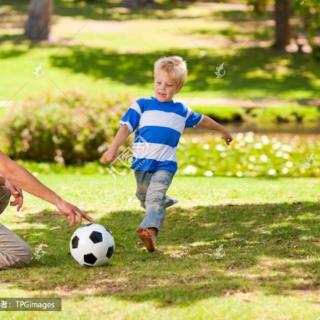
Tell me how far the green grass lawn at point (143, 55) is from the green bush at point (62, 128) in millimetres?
8746

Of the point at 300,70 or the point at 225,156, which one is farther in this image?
the point at 300,70

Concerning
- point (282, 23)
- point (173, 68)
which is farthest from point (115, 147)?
point (282, 23)

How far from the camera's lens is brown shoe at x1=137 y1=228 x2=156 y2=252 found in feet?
29.2

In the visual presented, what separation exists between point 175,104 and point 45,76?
2251 centimetres

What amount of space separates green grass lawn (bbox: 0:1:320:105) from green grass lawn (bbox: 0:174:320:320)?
A: 1458 centimetres

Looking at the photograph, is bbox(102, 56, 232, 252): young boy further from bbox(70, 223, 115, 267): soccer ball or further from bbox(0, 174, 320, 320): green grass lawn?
bbox(70, 223, 115, 267): soccer ball

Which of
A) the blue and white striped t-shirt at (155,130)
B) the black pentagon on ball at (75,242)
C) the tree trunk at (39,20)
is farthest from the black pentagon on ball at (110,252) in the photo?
the tree trunk at (39,20)

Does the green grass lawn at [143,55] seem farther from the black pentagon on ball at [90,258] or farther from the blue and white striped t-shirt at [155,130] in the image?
the black pentagon on ball at [90,258]

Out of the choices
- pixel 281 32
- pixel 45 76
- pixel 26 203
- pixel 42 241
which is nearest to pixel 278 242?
pixel 42 241

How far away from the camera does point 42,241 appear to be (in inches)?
393

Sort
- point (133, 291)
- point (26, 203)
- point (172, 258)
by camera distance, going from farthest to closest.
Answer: point (26, 203) → point (172, 258) → point (133, 291)

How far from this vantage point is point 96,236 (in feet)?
27.2

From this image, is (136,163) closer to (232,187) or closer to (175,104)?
(175,104)

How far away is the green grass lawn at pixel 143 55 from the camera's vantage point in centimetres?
3050
